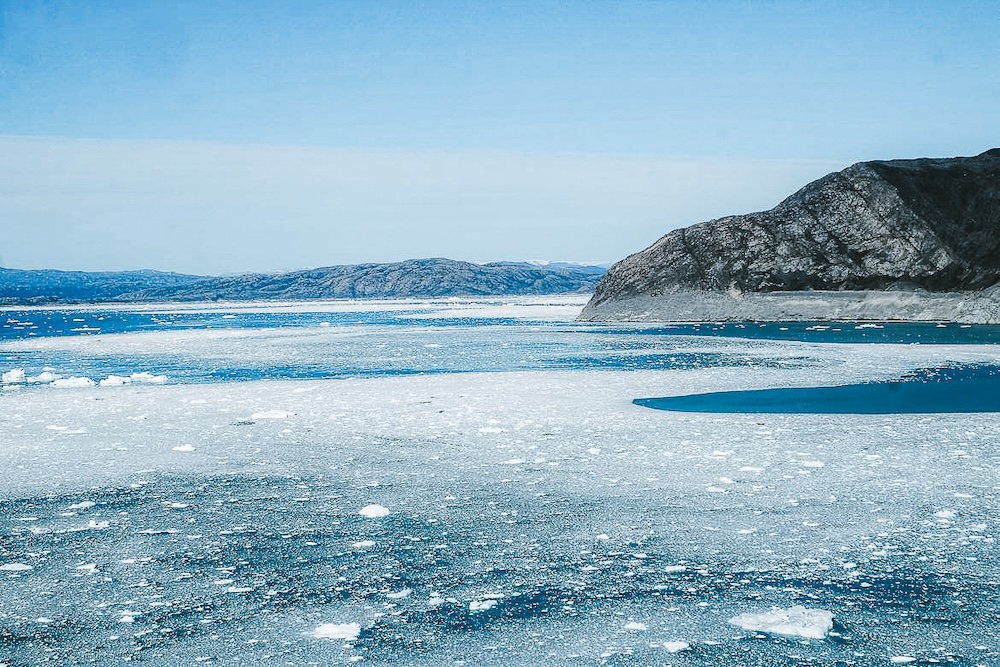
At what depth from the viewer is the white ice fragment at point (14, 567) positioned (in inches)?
158

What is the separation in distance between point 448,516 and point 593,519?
2.71 feet

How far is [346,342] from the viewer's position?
20391 millimetres

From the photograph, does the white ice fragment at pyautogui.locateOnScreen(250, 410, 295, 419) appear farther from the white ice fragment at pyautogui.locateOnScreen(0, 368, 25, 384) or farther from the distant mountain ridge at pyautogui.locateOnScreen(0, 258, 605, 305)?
the distant mountain ridge at pyautogui.locateOnScreen(0, 258, 605, 305)

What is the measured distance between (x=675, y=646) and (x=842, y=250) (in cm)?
2553

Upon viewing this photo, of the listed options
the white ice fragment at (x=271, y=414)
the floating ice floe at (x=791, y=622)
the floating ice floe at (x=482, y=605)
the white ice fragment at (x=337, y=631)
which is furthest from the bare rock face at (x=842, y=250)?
the white ice fragment at (x=337, y=631)

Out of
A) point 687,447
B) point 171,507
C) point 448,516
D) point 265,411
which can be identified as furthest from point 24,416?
point 687,447

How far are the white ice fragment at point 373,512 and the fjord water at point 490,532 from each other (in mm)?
18

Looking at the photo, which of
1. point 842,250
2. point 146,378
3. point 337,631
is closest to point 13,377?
point 146,378

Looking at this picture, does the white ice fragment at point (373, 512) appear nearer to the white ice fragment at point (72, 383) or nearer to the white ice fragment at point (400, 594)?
the white ice fragment at point (400, 594)

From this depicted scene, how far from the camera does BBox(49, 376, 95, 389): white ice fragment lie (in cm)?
1180

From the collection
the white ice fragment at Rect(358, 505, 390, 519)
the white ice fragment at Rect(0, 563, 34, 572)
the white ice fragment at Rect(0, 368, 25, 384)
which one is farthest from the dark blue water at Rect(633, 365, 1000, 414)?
the white ice fragment at Rect(0, 368, 25, 384)

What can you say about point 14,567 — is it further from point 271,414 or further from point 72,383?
point 72,383

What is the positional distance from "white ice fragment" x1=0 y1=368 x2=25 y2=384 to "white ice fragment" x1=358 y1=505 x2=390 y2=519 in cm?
974

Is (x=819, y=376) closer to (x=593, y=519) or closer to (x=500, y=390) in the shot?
(x=500, y=390)
